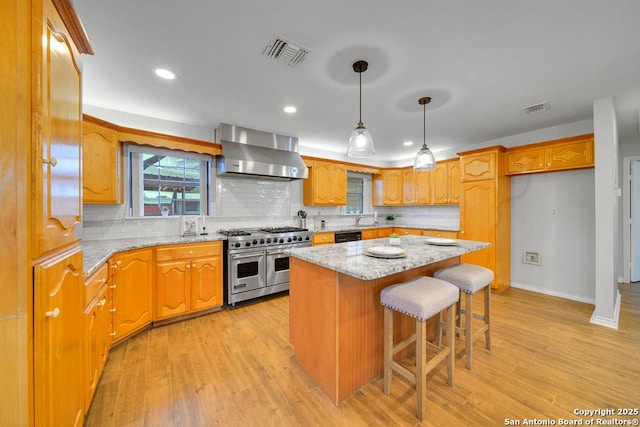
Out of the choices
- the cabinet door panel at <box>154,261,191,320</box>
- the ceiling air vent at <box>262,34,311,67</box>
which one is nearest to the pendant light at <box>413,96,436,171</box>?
the ceiling air vent at <box>262,34,311,67</box>

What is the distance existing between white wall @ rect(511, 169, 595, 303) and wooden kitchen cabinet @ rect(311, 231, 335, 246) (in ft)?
9.75

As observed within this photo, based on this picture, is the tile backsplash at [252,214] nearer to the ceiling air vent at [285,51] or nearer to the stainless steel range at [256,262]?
the stainless steel range at [256,262]

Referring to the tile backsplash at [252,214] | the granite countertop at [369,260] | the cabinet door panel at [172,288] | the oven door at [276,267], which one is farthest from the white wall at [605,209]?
the cabinet door panel at [172,288]

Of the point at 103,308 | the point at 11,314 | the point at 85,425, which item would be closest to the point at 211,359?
the point at 85,425

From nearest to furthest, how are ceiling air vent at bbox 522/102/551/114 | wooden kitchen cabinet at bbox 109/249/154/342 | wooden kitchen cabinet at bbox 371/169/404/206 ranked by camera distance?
wooden kitchen cabinet at bbox 109/249/154/342 < ceiling air vent at bbox 522/102/551/114 < wooden kitchen cabinet at bbox 371/169/404/206

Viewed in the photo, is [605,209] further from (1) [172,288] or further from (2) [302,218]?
(1) [172,288]

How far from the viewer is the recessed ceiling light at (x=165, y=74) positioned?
82.4 inches

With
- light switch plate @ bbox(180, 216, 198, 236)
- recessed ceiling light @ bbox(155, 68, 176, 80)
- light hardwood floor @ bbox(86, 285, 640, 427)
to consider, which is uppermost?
recessed ceiling light @ bbox(155, 68, 176, 80)

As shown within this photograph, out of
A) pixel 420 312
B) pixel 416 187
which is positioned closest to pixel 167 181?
pixel 420 312

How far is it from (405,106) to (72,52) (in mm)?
2765

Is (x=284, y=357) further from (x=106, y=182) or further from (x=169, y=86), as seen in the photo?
(x=169, y=86)

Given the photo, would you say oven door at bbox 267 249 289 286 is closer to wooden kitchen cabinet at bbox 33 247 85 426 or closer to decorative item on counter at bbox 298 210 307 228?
decorative item on counter at bbox 298 210 307 228

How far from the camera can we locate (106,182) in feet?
8.25

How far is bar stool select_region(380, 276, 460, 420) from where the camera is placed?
4.91ft
